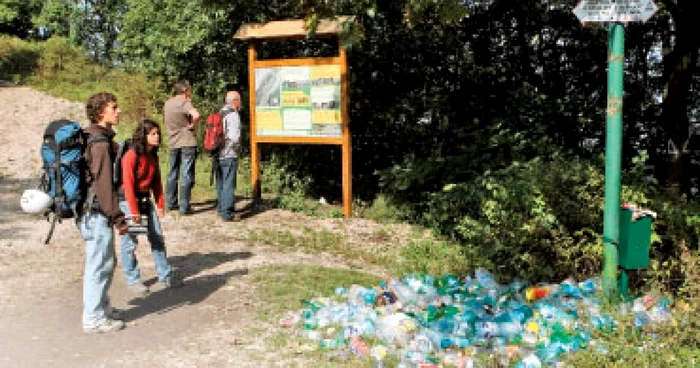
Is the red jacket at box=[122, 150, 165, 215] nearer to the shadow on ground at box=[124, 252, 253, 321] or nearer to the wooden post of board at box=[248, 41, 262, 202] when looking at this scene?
the shadow on ground at box=[124, 252, 253, 321]

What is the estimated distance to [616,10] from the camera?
498cm

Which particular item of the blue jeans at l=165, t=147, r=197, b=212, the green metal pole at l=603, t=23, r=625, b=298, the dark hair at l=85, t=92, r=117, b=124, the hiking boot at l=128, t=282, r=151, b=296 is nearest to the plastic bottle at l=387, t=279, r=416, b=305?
the green metal pole at l=603, t=23, r=625, b=298

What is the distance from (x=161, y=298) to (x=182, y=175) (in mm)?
3879

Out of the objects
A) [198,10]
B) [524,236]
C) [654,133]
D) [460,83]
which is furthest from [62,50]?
[524,236]

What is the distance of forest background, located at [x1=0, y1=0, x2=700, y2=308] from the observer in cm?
769

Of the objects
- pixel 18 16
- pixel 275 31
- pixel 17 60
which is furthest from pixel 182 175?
→ pixel 18 16

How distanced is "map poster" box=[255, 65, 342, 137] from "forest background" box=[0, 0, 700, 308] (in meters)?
0.99

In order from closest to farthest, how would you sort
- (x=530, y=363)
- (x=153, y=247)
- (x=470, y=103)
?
(x=530, y=363) < (x=153, y=247) < (x=470, y=103)

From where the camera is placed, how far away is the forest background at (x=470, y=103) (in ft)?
25.2

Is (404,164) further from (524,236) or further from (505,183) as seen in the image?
(524,236)

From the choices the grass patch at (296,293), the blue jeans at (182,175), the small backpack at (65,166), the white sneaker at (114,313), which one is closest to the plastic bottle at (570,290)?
the grass patch at (296,293)

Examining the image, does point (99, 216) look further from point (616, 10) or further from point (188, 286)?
point (616, 10)

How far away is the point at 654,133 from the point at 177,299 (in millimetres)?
7741

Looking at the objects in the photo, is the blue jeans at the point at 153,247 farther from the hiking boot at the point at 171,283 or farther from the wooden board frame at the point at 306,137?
the wooden board frame at the point at 306,137
